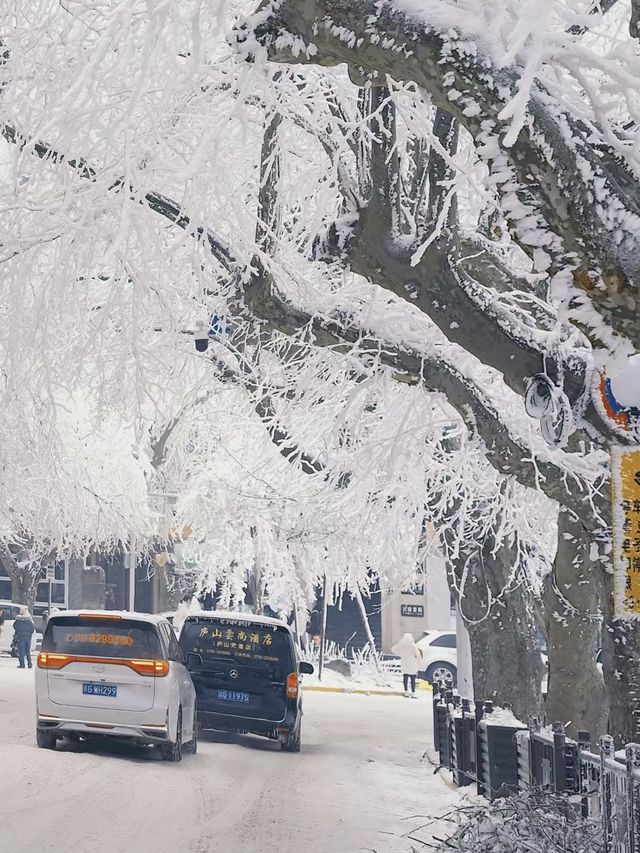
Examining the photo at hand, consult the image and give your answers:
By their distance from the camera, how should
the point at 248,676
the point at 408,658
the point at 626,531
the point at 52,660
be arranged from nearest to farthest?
the point at 626,531 < the point at 52,660 < the point at 248,676 < the point at 408,658

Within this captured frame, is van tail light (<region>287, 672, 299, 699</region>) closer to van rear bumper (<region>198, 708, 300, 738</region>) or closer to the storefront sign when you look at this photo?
van rear bumper (<region>198, 708, 300, 738</region>)

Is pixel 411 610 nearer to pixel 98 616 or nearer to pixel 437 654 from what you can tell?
pixel 437 654

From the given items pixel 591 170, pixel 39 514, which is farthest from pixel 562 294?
pixel 39 514

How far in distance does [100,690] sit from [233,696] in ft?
11.7

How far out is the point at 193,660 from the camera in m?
17.0

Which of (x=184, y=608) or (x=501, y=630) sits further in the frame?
(x=184, y=608)

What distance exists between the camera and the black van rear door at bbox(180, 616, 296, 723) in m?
A: 16.8

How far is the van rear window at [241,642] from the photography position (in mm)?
16906

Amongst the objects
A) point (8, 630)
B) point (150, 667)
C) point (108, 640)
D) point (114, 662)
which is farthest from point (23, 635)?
point (150, 667)

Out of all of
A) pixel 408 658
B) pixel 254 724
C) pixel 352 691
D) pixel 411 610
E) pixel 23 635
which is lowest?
pixel 352 691

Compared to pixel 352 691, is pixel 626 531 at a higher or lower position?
higher

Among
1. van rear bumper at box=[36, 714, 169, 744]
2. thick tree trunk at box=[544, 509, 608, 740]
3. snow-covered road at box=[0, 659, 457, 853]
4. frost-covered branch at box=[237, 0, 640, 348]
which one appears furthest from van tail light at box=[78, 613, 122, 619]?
frost-covered branch at box=[237, 0, 640, 348]

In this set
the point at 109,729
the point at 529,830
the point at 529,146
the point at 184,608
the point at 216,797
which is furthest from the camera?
the point at 184,608

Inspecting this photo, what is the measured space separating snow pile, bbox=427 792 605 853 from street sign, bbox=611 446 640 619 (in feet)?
5.79
